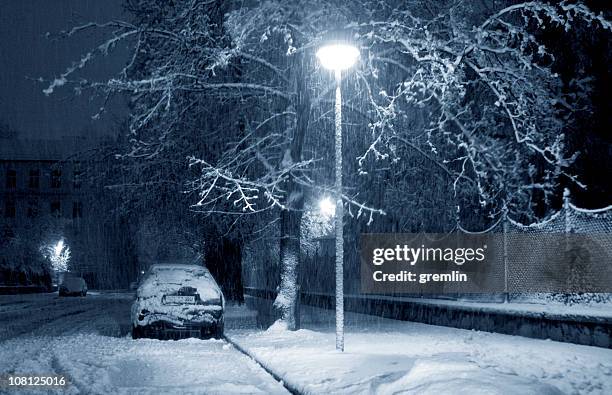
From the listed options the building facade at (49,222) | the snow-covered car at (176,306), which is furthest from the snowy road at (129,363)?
the building facade at (49,222)

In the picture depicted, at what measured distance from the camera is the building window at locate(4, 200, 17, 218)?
98188 millimetres

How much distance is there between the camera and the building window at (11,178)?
9788cm

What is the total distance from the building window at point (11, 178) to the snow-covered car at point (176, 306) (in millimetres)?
89062

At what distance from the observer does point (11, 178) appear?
3861 inches

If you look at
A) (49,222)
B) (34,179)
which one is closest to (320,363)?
(49,222)

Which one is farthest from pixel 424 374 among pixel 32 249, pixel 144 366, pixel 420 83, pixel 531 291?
pixel 32 249

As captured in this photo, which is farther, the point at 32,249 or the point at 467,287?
the point at 32,249

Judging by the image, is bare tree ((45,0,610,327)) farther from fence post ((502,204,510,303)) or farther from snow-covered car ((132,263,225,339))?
snow-covered car ((132,263,225,339))

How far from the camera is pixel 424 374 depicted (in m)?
9.49

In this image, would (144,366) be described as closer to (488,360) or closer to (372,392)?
(372,392)

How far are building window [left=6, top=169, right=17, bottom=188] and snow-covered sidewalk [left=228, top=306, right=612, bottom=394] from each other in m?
89.0

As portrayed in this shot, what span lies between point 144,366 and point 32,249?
59101mm

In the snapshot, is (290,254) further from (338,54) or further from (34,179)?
(34,179)

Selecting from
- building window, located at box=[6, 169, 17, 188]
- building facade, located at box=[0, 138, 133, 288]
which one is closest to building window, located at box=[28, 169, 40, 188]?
building facade, located at box=[0, 138, 133, 288]
